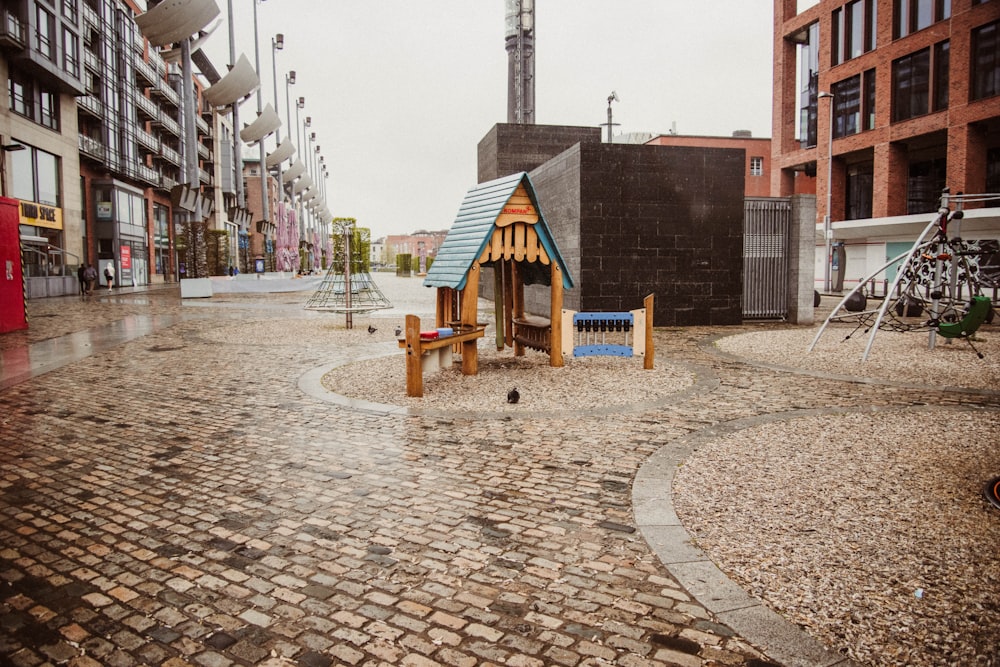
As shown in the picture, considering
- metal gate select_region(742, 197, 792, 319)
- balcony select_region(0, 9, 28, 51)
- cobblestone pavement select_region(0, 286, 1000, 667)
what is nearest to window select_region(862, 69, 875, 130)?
metal gate select_region(742, 197, 792, 319)

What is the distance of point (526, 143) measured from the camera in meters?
26.8

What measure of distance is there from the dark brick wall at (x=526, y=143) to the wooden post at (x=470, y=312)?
17479 millimetres

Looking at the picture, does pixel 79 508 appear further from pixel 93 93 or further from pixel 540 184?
pixel 93 93

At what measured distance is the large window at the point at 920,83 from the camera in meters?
33.3

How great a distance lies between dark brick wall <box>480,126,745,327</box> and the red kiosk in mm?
13163

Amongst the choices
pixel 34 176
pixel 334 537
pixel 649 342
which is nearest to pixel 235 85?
pixel 34 176

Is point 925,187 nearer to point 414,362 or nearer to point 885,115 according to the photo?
point 885,115

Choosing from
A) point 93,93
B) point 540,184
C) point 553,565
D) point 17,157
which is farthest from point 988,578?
point 93,93

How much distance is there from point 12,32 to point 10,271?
21.8m

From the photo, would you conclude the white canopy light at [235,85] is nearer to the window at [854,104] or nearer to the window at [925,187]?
the window at [854,104]

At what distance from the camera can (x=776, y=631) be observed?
9.80ft

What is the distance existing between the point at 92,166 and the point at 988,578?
52.6 meters

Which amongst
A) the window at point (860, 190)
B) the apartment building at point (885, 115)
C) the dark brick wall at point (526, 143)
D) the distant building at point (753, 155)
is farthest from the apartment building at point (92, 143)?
the distant building at point (753, 155)

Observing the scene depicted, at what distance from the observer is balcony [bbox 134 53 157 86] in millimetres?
50844
